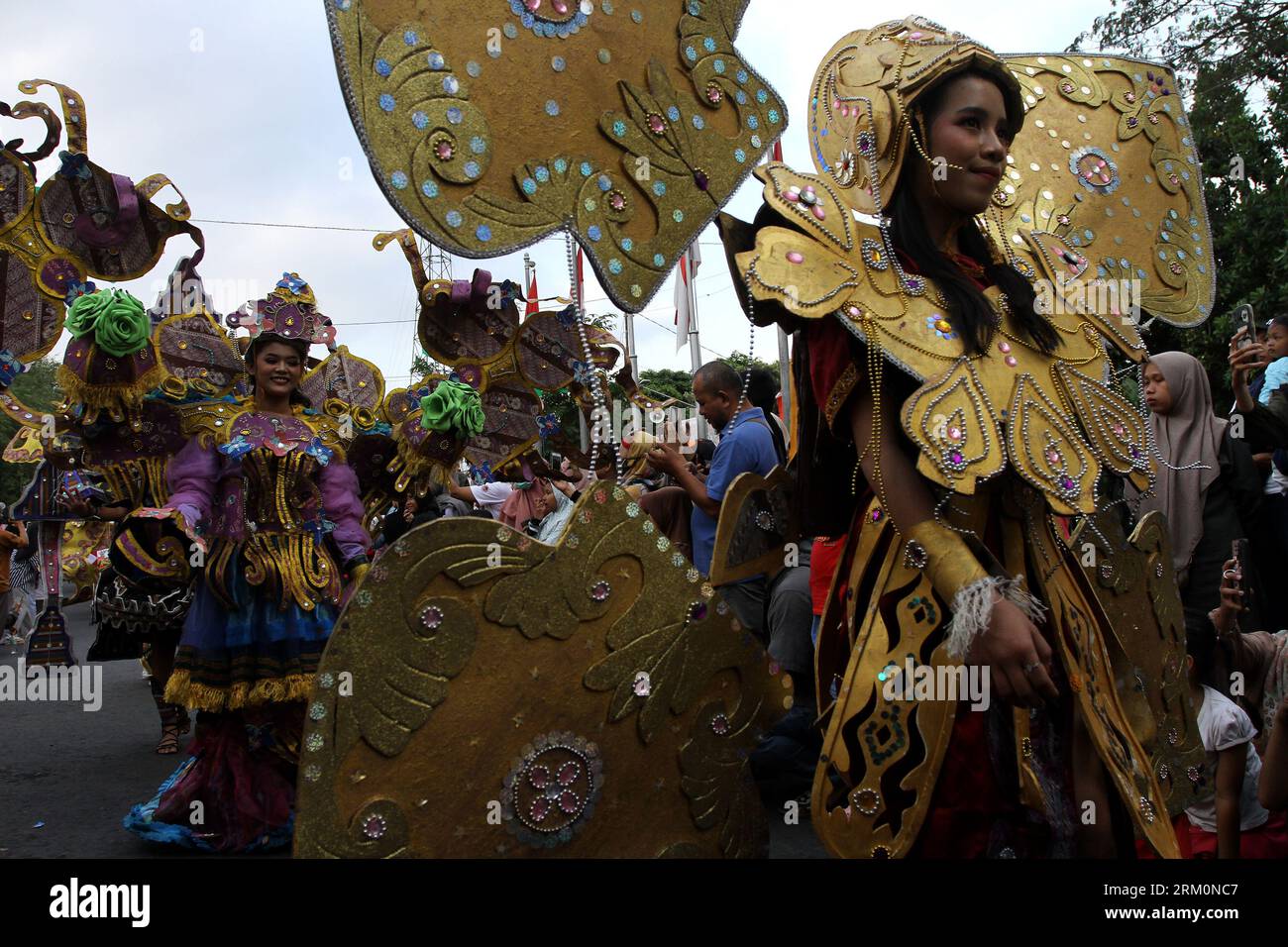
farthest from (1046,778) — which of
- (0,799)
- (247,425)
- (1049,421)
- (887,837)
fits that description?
(0,799)

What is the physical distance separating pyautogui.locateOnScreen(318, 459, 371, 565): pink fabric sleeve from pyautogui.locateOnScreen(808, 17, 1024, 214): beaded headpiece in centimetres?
260

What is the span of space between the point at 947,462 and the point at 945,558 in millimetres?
183

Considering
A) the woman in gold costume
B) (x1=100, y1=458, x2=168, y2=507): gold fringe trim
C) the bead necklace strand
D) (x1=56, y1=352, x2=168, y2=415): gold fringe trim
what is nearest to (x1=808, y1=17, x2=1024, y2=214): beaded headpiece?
the woman in gold costume

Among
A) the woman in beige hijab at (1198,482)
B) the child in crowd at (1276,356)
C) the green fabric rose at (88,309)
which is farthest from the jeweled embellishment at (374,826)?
the child in crowd at (1276,356)

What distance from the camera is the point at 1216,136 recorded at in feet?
32.6

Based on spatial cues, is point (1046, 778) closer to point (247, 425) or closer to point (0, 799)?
point (247, 425)

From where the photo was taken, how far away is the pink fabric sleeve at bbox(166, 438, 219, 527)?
4.06m

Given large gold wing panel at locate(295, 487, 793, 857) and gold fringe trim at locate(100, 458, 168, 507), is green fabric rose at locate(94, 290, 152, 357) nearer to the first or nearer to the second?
gold fringe trim at locate(100, 458, 168, 507)

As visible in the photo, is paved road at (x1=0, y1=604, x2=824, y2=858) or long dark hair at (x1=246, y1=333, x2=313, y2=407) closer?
paved road at (x1=0, y1=604, x2=824, y2=858)

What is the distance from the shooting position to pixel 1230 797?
3186mm

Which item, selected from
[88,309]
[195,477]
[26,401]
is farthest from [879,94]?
[26,401]

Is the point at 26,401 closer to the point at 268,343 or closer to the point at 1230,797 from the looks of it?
the point at 268,343

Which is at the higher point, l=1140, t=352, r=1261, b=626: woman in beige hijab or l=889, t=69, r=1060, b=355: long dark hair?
l=889, t=69, r=1060, b=355: long dark hair

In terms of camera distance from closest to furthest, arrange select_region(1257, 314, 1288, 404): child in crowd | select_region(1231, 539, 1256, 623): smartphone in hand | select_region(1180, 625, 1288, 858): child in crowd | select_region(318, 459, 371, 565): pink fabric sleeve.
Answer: select_region(1180, 625, 1288, 858): child in crowd, select_region(1231, 539, 1256, 623): smartphone in hand, select_region(318, 459, 371, 565): pink fabric sleeve, select_region(1257, 314, 1288, 404): child in crowd
